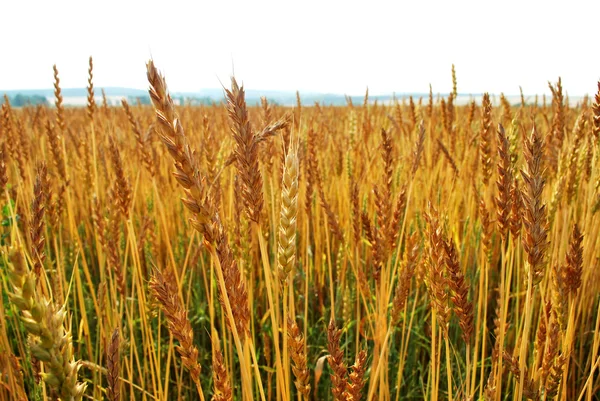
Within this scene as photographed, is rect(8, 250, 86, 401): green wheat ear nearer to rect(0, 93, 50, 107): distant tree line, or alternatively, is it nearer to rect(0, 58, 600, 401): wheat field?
rect(0, 58, 600, 401): wheat field

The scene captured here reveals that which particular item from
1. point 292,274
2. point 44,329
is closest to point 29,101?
point 292,274

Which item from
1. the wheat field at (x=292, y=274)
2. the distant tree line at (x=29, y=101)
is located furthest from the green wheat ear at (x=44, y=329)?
the distant tree line at (x=29, y=101)

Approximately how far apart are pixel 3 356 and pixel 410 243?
1.11 m

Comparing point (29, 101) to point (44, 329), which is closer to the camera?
point (44, 329)

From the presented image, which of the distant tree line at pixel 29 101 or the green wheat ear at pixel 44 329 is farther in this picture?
the distant tree line at pixel 29 101

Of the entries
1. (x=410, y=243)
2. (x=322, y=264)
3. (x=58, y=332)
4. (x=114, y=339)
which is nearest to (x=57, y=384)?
(x=58, y=332)

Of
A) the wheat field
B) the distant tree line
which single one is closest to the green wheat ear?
the wheat field

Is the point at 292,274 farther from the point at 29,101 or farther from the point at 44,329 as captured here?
the point at 29,101

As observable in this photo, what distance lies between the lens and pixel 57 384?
0.49m

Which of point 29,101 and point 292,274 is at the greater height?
point 29,101

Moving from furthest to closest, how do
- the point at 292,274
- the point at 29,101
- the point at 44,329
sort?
1. the point at 29,101
2. the point at 292,274
3. the point at 44,329

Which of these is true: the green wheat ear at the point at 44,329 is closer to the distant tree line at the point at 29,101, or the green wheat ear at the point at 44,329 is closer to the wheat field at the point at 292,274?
the wheat field at the point at 292,274

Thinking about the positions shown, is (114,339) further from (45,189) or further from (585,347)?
(585,347)

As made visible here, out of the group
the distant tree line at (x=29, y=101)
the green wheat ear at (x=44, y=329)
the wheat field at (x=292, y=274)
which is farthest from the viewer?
the distant tree line at (x=29, y=101)
